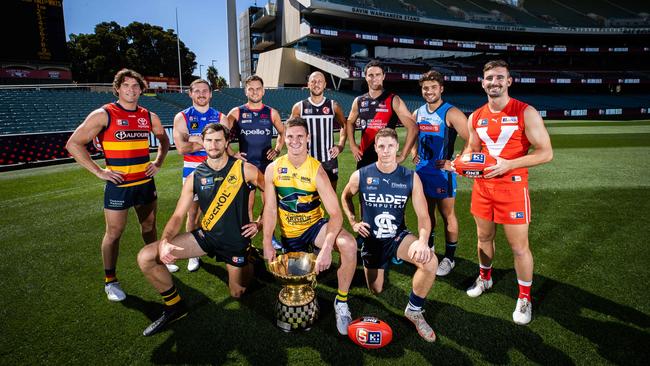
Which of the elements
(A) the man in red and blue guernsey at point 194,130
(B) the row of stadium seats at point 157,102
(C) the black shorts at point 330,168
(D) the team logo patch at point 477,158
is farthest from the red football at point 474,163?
(B) the row of stadium seats at point 157,102

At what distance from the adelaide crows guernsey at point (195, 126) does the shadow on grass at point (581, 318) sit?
3.70 metres

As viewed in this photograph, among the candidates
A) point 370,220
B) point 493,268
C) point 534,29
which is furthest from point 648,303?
point 534,29

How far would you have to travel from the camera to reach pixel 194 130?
195 inches

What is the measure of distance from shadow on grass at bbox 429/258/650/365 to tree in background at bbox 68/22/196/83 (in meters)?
55.5

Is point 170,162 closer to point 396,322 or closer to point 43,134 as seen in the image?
point 43,134

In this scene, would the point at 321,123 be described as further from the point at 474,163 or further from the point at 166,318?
the point at 166,318

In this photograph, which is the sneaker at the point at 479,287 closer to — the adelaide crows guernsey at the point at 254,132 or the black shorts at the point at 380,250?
the black shorts at the point at 380,250

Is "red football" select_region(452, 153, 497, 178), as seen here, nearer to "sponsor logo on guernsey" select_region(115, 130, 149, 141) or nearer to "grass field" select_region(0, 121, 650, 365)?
→ "grass field" select_region(0, 121, 650, 365)

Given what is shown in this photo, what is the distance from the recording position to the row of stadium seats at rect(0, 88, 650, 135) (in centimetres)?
1569

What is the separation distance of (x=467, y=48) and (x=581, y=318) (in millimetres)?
46586

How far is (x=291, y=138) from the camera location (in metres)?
3.44

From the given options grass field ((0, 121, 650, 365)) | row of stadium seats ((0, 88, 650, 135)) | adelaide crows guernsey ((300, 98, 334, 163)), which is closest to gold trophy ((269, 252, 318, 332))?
grass field ((0, 121, 650, 365))

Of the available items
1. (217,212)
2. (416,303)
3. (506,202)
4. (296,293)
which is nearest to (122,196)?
(217,212)

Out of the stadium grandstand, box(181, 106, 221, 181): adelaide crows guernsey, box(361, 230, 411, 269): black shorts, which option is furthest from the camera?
the stadium grandstand
